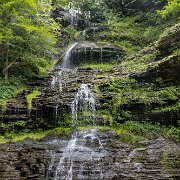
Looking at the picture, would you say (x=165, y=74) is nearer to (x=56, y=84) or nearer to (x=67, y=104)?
(x=67, y=104)

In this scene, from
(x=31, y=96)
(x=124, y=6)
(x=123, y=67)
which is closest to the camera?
(x=31, y=96)

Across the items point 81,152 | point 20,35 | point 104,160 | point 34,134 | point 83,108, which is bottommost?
point 104,160

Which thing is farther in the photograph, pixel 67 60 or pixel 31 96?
pixel 67 60

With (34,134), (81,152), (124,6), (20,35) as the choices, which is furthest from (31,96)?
(124,6)

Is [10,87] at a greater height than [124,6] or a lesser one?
lesser

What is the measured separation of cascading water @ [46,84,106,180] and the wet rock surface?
4 centimetres

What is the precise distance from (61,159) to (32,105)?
4.57 meters

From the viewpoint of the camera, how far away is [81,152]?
1195 centimetres

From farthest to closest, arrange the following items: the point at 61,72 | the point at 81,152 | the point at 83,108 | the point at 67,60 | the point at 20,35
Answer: the point at 67,60 → the point at 61,72 → the point at 20,35 → the point at 83,108 → the point at 81,152

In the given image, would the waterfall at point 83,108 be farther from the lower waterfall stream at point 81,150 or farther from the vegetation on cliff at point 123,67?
the vegetation on cliff at point 123,67

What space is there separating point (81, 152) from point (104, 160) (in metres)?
1.22

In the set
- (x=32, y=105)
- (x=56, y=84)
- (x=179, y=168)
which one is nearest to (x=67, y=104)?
(x=32, y=105)

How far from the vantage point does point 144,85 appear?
53.5 feet

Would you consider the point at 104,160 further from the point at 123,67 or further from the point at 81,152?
the point at 123,67
